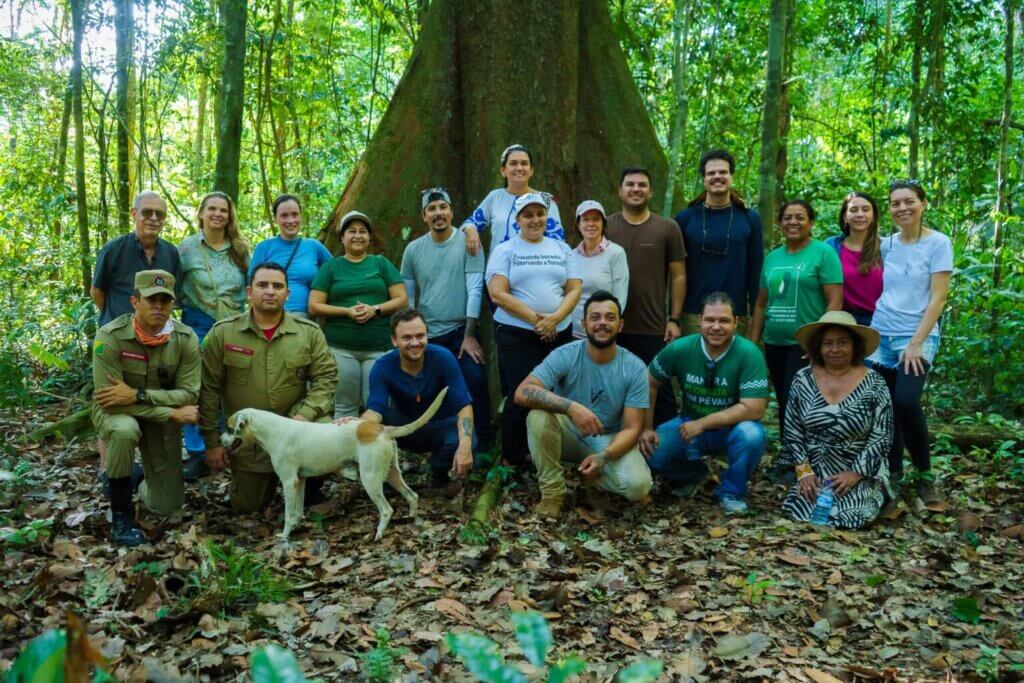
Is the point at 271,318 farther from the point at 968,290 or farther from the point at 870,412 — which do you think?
the point at 968,290

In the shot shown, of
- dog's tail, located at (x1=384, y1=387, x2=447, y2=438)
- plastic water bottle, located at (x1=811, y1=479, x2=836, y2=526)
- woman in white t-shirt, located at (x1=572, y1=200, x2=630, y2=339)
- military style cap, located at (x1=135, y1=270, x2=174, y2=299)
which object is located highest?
woman in white t-shirt, located at (x1=572, y1=200, x2=630, y2=339)

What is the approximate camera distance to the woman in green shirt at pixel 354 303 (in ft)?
21.2

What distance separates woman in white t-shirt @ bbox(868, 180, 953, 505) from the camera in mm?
5695

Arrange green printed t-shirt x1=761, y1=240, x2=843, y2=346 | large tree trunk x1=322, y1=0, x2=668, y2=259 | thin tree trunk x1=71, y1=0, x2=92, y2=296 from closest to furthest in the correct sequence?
green printed t-shirt x1=761, y1=240, x2=843, y2=346 → large tree trunk x1=322, y1=0, x2=668, y2=259 → thin tree trunk x1=71, y1=0, x2=92, y2=296

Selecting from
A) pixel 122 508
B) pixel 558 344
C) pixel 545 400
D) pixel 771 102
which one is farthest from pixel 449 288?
pixel 771 102

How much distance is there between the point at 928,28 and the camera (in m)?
9.41

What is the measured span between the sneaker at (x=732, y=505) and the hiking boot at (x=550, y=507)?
117cm

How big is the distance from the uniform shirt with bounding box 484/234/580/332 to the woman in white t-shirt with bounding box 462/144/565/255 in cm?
14

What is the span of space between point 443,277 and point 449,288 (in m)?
0.10

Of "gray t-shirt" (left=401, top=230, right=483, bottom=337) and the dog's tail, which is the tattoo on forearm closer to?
the dog's tail

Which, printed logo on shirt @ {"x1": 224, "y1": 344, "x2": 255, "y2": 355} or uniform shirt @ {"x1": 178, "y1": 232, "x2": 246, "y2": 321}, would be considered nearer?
printed logo on shirt @ {"x1": 224, "y1": 344, "x2": 255, "y2": 355}

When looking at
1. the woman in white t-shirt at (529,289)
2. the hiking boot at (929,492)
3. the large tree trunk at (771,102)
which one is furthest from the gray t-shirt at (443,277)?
the hiking boot at (929,492)

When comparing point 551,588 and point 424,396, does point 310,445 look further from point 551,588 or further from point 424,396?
point 551,588

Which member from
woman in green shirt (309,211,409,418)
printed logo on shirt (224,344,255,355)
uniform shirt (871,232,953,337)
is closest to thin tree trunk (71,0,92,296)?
woman in green shirt (309,211,409,418)
